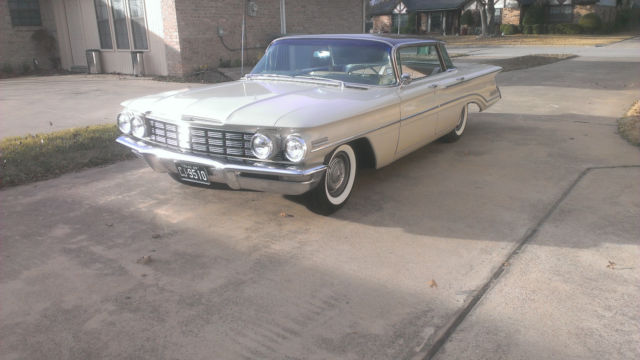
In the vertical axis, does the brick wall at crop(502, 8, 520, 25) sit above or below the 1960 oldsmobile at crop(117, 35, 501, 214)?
above

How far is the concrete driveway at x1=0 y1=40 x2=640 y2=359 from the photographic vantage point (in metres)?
2.60

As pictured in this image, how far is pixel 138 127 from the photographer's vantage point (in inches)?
173

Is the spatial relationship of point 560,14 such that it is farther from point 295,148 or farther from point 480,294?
point 480,294

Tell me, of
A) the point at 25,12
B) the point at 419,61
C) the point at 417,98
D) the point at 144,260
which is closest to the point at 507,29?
the point at 25,12

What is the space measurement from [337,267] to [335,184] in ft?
3.48

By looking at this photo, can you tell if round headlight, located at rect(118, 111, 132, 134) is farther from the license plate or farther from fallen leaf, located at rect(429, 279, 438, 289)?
fallen leaf, located at rect(429, 279, 438, 289)

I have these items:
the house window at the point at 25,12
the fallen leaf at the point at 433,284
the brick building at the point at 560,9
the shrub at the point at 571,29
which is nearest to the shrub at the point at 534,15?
the brick building at the point at 560,9

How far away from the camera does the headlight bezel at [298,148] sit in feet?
11.7

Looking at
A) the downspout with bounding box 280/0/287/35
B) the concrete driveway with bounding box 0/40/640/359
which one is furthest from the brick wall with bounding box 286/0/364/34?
the concrete driveway with bounding box 0/40/640/359

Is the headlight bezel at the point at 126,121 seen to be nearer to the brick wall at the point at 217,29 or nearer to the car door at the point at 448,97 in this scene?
the car door at the point at 448,97

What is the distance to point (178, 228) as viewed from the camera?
13.1 ft

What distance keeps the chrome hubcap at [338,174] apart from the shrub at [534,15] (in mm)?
41313

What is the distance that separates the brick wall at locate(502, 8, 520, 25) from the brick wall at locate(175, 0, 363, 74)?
2779cm

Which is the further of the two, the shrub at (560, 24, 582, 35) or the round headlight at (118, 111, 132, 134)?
the shrub at (560, 24, 582, 35)
